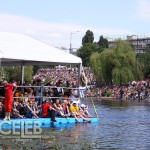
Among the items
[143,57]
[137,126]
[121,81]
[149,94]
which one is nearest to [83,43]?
[143,57]

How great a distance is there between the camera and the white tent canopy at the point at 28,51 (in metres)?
24.7

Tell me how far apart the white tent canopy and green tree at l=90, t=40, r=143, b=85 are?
52.5m

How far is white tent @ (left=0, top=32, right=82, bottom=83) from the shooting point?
2473 centimetres

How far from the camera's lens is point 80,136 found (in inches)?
840

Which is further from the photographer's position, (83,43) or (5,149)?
(83,43)

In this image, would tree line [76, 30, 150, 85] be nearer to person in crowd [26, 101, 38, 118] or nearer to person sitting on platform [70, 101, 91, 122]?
person sitting on platform [70, 101, 91, 122]

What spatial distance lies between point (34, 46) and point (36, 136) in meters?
7.28

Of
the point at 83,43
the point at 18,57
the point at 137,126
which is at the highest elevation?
the point at 83,43

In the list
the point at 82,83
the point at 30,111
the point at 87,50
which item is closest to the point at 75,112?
the point at 82,83

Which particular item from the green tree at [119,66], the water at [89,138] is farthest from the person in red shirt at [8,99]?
the green tree at [119,66]

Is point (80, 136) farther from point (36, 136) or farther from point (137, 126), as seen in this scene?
point (137, 126)

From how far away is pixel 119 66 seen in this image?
80812 mm

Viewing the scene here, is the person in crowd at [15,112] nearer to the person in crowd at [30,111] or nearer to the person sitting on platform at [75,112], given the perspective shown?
the person in crowd at [30,111]

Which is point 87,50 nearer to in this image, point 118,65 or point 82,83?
point 118,65
